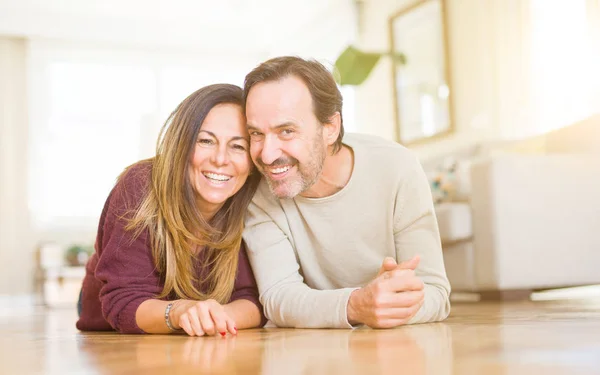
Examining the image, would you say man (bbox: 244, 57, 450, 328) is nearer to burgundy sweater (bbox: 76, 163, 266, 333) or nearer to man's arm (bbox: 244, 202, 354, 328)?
man's arm (bbox: 244, 202, 354, 328)

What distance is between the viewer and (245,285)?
6.51 ft

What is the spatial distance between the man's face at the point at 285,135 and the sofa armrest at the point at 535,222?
1783 millimetres

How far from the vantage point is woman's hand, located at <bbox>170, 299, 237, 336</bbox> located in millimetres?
1583

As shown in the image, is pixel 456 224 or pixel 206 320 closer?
pixel 206 320

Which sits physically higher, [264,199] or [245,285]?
[264,199]

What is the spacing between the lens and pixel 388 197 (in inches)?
72.4

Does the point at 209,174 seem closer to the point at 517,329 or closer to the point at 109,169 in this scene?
the point at 517,329

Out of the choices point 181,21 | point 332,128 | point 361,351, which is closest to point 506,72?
point 332,128

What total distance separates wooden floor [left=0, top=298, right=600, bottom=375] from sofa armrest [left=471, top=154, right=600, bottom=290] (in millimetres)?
1683

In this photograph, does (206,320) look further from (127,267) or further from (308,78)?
(308,78)

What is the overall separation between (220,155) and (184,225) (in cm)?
22

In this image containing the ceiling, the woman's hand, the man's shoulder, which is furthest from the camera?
the ceiling

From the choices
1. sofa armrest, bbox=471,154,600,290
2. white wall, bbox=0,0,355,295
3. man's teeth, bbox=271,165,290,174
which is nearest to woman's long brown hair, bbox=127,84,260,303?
man's teeth, bbox=271,165,290,174

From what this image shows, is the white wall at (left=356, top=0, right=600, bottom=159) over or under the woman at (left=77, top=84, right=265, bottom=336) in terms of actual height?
over
